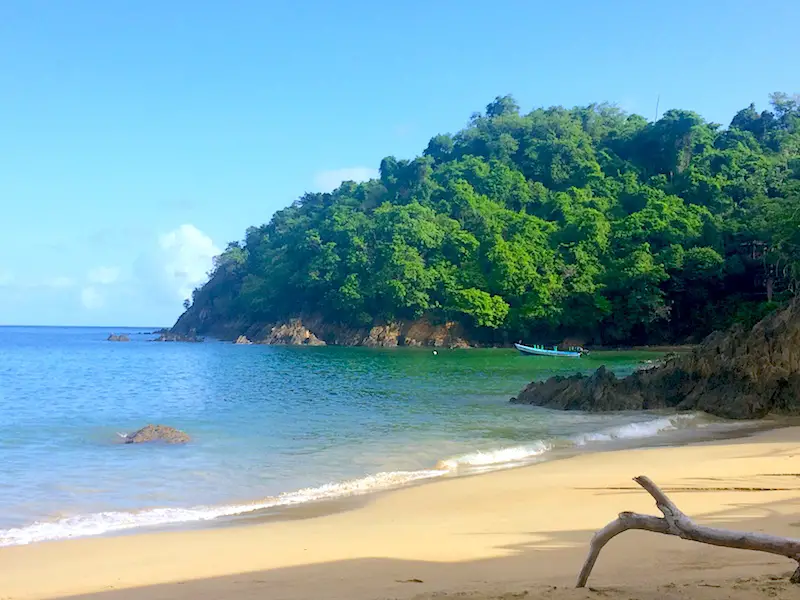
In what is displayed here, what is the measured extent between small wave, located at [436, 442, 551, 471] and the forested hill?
30767 millimetres

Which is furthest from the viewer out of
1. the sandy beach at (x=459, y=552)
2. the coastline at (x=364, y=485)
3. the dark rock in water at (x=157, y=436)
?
the dark rock in water at (x=157, y=436)

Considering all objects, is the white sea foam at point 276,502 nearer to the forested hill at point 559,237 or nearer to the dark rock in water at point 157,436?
the dark rock in water at point 157,436

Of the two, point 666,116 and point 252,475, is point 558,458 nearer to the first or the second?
point 252,475

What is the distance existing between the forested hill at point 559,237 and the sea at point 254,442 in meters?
26.4

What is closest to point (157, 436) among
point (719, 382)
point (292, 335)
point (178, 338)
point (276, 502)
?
point (276, 502)

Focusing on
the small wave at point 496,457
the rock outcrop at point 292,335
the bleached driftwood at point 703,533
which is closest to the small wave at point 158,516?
the small wave at point 496,457

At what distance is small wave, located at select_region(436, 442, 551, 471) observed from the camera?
13.0 metres

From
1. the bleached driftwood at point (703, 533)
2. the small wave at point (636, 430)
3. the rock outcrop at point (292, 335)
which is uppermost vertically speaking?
the rock outcrop at point (292, 335)

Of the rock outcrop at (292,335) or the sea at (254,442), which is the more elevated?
the rock outcrop at (292,335)

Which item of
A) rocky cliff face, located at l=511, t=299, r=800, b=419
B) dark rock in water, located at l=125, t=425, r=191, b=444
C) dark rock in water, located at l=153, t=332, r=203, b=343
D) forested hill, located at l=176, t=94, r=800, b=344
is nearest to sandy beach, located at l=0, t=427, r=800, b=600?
dark rock in water, located at l=125, t=425, r=191, b=444

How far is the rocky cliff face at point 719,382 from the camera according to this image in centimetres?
1934

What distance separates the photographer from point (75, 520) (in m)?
8.77

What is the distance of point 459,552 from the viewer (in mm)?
6492

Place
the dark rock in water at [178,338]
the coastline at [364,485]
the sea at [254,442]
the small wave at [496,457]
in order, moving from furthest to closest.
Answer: the dark rock in water at [178,338] → the small wave at [496,457] → the sea at [254,442] → the coastline at [364,485]
